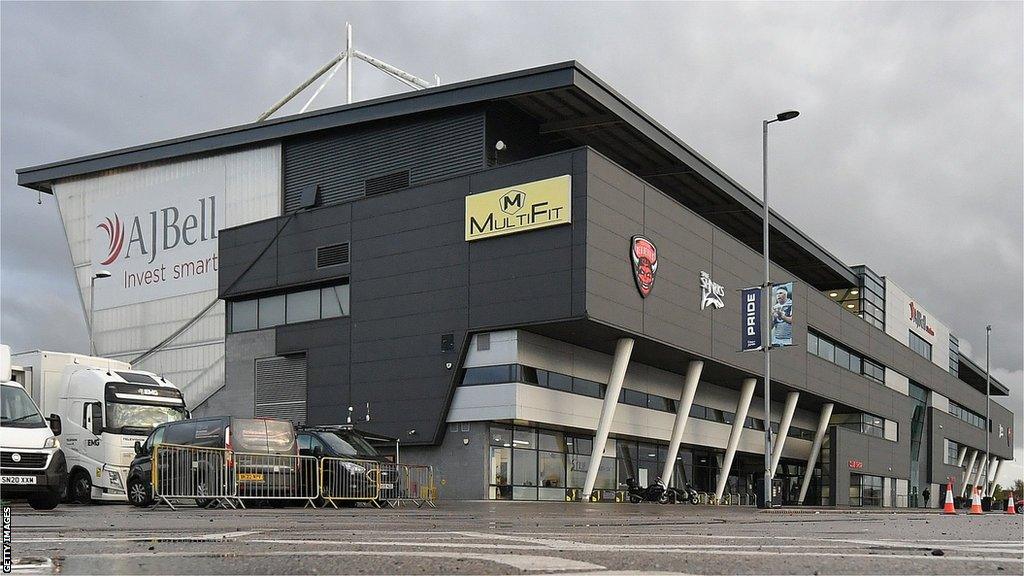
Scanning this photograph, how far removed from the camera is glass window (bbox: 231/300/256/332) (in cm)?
4656

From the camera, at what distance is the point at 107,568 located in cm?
671

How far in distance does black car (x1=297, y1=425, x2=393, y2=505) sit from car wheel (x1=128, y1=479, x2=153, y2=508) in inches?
147

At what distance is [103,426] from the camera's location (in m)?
29.3

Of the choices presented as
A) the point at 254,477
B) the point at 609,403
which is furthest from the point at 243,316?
the point at 254,477

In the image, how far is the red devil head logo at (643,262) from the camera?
39.2 meters

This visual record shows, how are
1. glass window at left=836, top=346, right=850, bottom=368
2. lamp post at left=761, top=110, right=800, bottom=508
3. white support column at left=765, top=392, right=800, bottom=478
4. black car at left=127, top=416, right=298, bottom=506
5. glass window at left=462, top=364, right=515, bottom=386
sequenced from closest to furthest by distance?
1. black car at left=127, top=416, right=298, bottom=506
2. lamp post at left=761, top=110, right=800, bottom=508
3. glass window at left=462, top=364, right=515, bottom=386
4. white support column at left=765, top=392, right=800, bottom=478
5. glass window at left=836, top=346, right=850, bottom=368

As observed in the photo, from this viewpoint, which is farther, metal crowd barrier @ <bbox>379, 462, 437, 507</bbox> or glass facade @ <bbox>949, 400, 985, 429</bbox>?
glass facade @ <bbox>949, 400, 985, 429</bbox>

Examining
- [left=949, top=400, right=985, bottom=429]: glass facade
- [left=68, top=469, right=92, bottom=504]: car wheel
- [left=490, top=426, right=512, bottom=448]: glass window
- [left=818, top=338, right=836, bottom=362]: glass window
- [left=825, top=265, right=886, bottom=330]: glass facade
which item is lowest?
[left=949, top=400, right=985, bottom=429]: glass facade

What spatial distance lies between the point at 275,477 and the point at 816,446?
47.1 meters

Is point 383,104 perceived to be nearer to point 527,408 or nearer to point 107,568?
point 527,408

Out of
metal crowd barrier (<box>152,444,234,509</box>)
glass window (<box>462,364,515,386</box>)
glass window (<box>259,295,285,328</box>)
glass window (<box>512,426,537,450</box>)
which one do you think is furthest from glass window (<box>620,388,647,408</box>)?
metal crowd barrier (<box>152,444,234,509</box>)

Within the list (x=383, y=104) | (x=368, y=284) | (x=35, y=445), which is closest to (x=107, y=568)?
(x=35, y=445)

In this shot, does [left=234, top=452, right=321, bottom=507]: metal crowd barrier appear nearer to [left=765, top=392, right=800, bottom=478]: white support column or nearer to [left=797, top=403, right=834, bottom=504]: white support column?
[left=765, top=392, right=800, bottom=478]: white support column

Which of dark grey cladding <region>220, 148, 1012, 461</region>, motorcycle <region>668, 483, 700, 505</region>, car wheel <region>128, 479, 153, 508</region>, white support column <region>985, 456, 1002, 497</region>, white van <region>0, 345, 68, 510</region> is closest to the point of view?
white van <region>0, 345, 68, 510</region>
